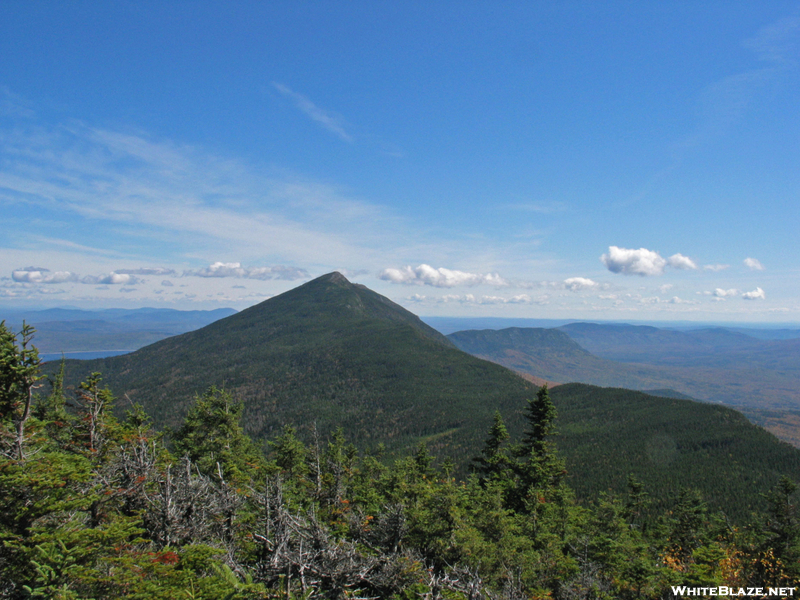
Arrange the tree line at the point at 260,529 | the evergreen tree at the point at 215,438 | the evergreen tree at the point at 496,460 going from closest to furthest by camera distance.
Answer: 1. the tree line at the point at 260,529
2. the evergreen tree at the point at 215,438
3. the evergreen tree at the point at 496,460

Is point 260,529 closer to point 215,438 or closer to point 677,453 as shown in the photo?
point 215,438

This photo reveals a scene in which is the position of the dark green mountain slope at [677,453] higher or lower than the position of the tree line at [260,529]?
lower

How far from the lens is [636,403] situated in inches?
7830

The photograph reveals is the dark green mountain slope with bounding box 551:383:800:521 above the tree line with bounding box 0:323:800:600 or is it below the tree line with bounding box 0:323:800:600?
below

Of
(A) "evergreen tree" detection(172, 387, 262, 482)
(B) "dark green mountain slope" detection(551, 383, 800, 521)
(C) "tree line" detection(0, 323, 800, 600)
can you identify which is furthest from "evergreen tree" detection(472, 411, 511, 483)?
(B) "dark green mountain slope" detection(551, 383, 800, 521)

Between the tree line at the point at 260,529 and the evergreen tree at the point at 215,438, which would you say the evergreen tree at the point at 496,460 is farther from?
the evergreen tree at the point at 215,438

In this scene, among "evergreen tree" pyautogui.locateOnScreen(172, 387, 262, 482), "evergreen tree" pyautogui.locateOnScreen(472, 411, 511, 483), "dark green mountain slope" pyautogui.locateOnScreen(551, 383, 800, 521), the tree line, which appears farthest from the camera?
"dark green mountain slope" pyautogui.locateOnScreen(551, 383, 800, 521)

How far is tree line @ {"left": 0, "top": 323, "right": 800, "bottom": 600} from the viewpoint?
12.3 metres

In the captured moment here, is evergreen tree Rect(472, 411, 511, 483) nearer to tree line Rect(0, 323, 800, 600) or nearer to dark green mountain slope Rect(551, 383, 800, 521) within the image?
tree line Rect(0, 323, 800, 600)

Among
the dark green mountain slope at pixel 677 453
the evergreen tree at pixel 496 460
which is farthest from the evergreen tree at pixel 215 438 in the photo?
the dark green mountain slope at pixel 677 453

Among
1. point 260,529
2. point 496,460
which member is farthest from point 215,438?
point 496,460

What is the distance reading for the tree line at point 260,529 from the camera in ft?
40.4

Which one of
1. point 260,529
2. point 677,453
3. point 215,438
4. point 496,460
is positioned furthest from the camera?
point 677,453

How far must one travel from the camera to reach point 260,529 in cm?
1967
